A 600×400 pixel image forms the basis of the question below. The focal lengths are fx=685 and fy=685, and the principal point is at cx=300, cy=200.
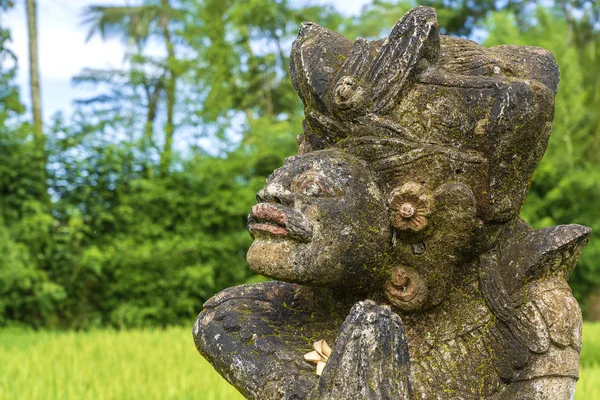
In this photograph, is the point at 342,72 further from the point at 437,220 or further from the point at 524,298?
the point at 524,298

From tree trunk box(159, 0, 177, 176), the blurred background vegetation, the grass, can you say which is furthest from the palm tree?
the grass

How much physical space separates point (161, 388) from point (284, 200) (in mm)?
2252

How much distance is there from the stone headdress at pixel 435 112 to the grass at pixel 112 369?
2018 millimetres

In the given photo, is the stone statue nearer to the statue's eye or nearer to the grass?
the statue's eye

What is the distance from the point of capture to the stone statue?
1.84 meters

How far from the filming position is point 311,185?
73.2 inches

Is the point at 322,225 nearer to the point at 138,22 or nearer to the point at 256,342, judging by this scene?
the point at 256,342

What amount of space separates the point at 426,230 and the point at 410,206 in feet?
0.30

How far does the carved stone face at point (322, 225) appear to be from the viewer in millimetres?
1823

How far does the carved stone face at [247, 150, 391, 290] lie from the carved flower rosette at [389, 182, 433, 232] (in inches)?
1.3

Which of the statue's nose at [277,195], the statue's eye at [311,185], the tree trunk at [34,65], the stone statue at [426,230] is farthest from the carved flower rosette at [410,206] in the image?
the tree trunk at [34,65]

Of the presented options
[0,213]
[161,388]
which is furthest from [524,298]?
[0,213]

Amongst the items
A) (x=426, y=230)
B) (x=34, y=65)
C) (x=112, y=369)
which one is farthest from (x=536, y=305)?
(x=34, y=65)

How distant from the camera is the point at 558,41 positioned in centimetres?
962
